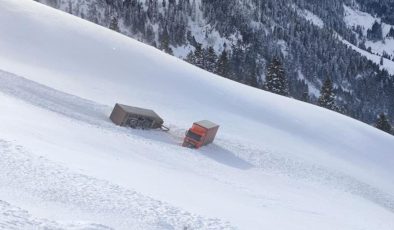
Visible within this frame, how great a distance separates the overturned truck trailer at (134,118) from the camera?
36156 mm

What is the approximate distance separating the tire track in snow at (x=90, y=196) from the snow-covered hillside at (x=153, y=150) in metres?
0.07

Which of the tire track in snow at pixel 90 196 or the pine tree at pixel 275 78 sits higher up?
the pine tree at pixel 275 78

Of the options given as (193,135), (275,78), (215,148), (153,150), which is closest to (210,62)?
(275,78)

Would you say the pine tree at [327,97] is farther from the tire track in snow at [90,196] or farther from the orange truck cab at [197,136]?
the tire track in snow at [90,196]

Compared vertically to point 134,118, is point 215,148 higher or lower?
higher

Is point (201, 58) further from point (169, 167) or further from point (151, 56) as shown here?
point (169, 167)

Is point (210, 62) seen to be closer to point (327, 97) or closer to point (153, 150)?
point (327, 97)

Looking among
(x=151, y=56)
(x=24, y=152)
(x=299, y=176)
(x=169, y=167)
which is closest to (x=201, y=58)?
(x=151, y=56)

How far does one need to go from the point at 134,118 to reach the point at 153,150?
507 cm

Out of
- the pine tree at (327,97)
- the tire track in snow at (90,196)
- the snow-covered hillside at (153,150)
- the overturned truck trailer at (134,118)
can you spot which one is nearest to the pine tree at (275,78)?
the pine tree at (327,97)

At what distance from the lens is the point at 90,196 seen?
1778 cm

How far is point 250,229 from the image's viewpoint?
64.6ft

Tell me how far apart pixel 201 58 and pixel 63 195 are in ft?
250

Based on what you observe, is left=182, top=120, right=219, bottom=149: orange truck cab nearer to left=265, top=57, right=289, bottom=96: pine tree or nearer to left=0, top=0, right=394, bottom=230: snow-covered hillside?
left=0, top=0, right=394, bottom=230: snow-covered hillside
